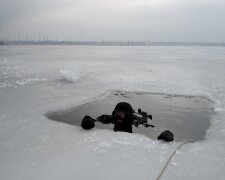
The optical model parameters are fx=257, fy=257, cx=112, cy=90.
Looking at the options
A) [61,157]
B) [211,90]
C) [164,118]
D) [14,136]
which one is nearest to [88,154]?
[61,157]

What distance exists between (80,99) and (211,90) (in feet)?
18.2

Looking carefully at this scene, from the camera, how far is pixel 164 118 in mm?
6984

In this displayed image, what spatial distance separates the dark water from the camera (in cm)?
601

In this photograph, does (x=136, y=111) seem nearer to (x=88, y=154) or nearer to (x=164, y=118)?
(x=164, y=118)

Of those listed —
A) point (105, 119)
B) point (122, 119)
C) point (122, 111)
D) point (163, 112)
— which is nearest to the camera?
point (122, 119)

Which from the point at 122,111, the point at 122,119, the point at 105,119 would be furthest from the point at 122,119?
the point at 105,119

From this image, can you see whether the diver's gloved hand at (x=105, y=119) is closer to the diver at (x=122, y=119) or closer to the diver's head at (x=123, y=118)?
the diver at (x=122, y=119)

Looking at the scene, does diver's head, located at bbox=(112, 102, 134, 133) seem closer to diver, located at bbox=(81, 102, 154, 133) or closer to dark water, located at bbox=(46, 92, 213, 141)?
diver, located at bbox=(81, 102, 154, 133)

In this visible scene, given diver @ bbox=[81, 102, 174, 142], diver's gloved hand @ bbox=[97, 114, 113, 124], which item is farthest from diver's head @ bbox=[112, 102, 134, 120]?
diver's gloved hand @ bbox=[97, 114, 113, 124]

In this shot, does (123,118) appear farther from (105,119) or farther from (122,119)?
(105,119)

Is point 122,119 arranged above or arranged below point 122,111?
below

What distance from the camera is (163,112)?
299 inches

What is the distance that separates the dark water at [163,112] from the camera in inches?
237

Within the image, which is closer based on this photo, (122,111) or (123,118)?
(123,118)
